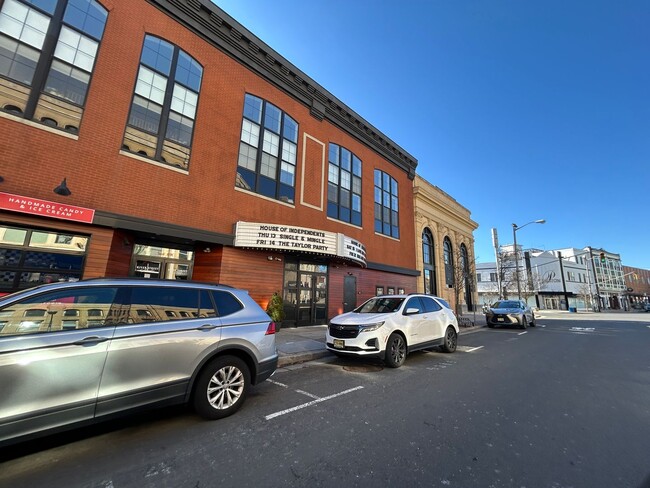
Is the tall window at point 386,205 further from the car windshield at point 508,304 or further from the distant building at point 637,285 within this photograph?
the distant building at point 637,285

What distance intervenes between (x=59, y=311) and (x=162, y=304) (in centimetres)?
104

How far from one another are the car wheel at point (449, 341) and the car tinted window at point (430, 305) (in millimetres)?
810

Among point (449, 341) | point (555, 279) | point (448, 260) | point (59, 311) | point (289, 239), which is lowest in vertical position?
point (449, 341)

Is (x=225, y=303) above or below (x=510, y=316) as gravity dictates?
above

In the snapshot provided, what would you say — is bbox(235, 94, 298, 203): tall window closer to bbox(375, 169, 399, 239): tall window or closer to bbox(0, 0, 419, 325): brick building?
bbox(0, 0, 419, 325): brick building

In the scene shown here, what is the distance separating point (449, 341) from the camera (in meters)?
9.31

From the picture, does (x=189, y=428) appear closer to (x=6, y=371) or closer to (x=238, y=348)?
(x=238, y=348)

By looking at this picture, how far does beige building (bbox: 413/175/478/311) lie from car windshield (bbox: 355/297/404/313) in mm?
14563

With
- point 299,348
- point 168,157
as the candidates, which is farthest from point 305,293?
A: point 168,157

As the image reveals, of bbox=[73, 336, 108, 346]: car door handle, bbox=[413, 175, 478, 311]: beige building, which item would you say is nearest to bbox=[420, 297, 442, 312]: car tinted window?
bbox=[73, 336, 108, 346]: car door handle

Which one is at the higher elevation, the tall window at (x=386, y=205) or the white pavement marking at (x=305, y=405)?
the tall window at (x=386, y=205)

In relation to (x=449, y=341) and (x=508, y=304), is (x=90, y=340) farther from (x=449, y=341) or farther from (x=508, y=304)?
(x=508, y=304)

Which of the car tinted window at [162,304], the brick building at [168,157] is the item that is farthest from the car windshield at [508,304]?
the car tinted window at [162,304]

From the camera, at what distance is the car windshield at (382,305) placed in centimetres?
816
